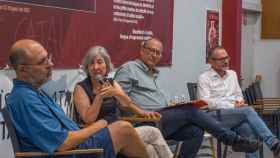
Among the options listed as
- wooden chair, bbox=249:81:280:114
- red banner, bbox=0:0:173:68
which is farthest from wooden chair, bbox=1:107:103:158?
wooden chair, bbox=249:81:280:114

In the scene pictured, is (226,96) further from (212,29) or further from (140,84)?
(212,29)

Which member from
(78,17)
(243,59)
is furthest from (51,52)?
(243,59)

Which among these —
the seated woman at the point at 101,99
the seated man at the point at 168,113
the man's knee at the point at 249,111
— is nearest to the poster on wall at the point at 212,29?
the man's knee at the point at 249,111

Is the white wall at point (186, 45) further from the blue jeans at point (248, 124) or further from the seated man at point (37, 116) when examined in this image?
the seated man at point (37, 116)

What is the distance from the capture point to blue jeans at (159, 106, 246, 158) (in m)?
4.84

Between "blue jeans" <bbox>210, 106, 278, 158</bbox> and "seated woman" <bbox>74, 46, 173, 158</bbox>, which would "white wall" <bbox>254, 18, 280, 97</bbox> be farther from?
"seated woman" <bbox>74, 46, 173, 158</bbox>

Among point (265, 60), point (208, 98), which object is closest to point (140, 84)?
point (208, 98)

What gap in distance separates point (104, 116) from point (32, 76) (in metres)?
1.08

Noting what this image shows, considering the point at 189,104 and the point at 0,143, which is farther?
the point at 189,104

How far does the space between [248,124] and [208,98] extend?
0.46 meters

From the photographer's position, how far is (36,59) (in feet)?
10.8

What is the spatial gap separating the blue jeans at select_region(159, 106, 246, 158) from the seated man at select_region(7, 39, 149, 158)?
1.40m

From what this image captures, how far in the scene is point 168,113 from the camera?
486 centimetres

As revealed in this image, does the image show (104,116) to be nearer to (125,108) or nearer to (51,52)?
(125,108)
